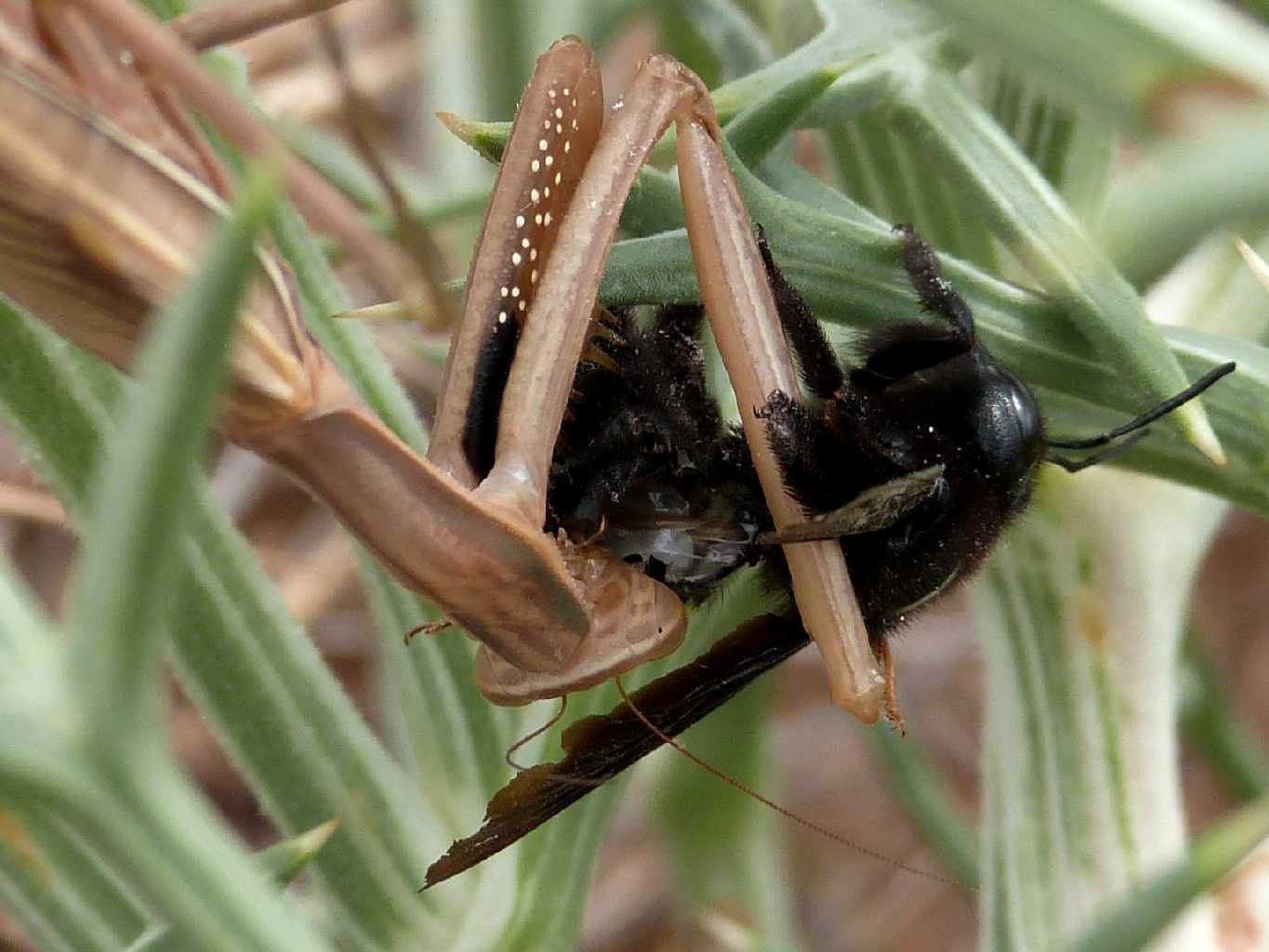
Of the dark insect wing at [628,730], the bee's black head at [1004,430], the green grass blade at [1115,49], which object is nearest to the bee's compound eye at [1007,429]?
the bee's black head at [1004,430]

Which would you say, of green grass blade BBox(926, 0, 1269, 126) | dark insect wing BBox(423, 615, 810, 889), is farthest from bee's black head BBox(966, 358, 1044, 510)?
green grass blade BBox(926, 0, 1269, 126)

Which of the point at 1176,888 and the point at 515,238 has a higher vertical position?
the point at 515,238

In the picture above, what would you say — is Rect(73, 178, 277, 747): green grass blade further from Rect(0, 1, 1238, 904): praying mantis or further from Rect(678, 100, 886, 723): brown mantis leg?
Rect(678, 100, 886, 723): brown mantis leg

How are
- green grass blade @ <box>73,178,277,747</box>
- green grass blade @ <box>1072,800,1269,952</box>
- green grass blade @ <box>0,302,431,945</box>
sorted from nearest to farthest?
green grass blade @ <box>73,178,277,747</box> → green grass blade @ <box>1072,800,1269,952</box> → green grass blade @ <box>0,302,431,945</box>

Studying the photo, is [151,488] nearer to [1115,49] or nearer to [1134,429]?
[1115,49]

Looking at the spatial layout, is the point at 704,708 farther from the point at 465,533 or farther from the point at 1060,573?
the point at 1060,573

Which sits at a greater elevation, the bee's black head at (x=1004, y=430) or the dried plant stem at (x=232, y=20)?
the dried plant stem at (x=232, y=20)

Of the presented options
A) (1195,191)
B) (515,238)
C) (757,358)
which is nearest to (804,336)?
(757,358)

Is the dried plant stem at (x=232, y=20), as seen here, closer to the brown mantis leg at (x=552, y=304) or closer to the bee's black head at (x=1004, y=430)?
the brown mantis leg at (x=552, y=304)
